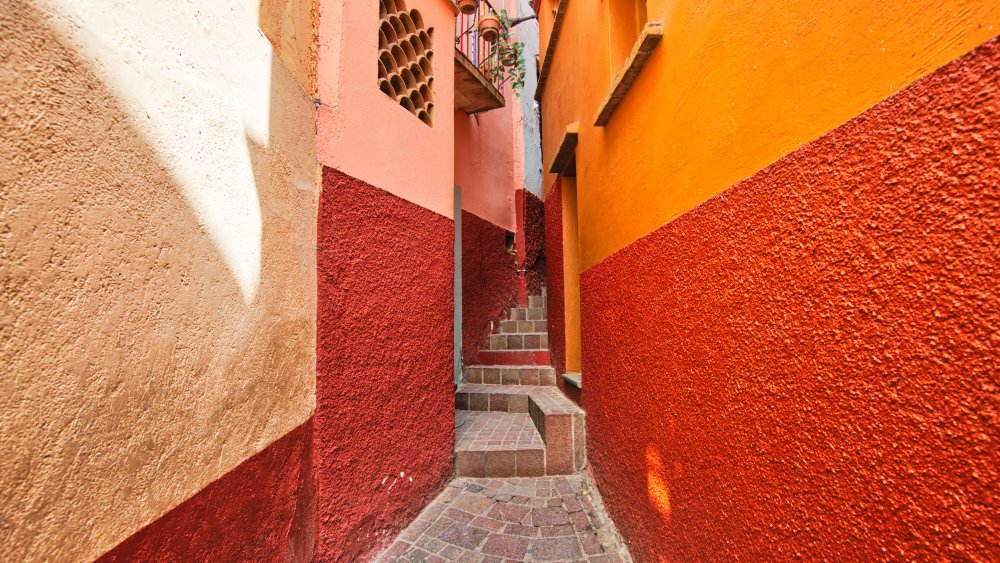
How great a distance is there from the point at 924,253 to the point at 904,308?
118 millimetres

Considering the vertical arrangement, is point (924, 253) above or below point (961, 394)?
above

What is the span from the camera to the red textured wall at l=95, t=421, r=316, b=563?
126cm

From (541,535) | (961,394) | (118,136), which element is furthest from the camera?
(541,535)

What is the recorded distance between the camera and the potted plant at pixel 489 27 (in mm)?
6094

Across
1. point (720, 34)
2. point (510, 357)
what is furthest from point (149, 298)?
point (510, 357)

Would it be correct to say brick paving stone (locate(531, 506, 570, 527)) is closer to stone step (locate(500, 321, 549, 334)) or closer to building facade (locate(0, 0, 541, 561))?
building facade (locate(0, 0, 541, 561))

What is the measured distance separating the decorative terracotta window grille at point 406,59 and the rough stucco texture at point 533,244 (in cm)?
369

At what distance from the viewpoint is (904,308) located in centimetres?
85

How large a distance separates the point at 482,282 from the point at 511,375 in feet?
4.53

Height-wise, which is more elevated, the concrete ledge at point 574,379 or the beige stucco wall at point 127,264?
the beige stucco wall at point 127,264

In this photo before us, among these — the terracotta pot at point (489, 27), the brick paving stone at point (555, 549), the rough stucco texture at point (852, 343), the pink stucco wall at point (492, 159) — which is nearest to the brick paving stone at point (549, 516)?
the brick paving stone at point (555, 549)

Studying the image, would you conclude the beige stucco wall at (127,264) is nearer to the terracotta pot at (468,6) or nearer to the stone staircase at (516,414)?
the stone staircase at (516,414)

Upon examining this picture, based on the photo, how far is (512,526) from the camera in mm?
2951

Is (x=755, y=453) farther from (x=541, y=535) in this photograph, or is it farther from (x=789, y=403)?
(x=541, y=535)
